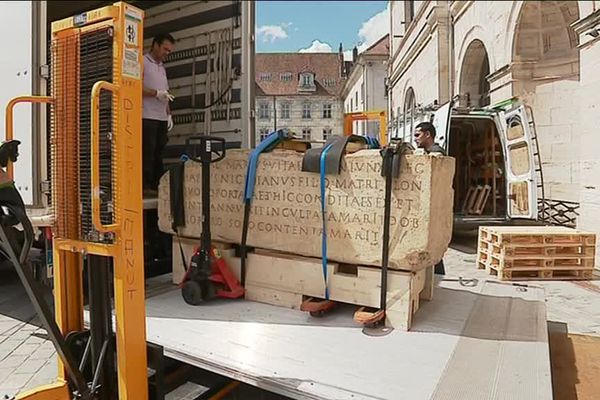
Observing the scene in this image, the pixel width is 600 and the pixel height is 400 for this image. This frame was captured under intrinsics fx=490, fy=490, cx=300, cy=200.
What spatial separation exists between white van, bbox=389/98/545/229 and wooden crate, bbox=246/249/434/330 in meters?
5.14

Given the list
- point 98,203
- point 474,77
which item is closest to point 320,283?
point 98,203

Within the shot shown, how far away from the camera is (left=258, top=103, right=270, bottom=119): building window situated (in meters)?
4.74

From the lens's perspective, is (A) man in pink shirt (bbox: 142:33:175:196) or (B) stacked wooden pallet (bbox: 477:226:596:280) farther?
(B) stacked wooden pallet (bbox: 477:226:596:280)

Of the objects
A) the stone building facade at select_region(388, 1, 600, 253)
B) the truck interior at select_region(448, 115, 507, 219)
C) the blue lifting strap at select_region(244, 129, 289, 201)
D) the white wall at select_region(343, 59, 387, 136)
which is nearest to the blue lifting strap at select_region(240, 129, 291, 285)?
the blue lifting strap at select_region(244, 129, 289, 201)

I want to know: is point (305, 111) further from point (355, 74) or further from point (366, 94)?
point (366, 94)

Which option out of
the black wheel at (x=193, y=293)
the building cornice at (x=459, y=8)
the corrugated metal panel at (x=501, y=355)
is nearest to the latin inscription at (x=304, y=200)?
the black wheel at (x=193, y=293)

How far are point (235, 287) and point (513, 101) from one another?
6839mm

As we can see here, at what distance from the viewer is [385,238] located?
2.78m

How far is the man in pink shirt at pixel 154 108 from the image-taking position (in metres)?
4.58

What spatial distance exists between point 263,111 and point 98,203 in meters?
3.03

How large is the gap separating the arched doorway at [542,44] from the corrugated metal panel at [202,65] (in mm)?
8123

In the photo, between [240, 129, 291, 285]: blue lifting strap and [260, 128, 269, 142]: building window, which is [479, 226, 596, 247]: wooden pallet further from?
[240, 129, 291, 285]: blue lifting strap

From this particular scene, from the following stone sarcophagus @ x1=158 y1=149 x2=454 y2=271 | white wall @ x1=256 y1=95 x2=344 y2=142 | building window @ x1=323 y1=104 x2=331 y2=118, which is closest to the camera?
stone sarcophagus @ x1=158 y1=149 x2=454 y2=271

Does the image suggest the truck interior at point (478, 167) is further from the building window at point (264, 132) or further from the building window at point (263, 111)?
the building window at point (264, 132)
